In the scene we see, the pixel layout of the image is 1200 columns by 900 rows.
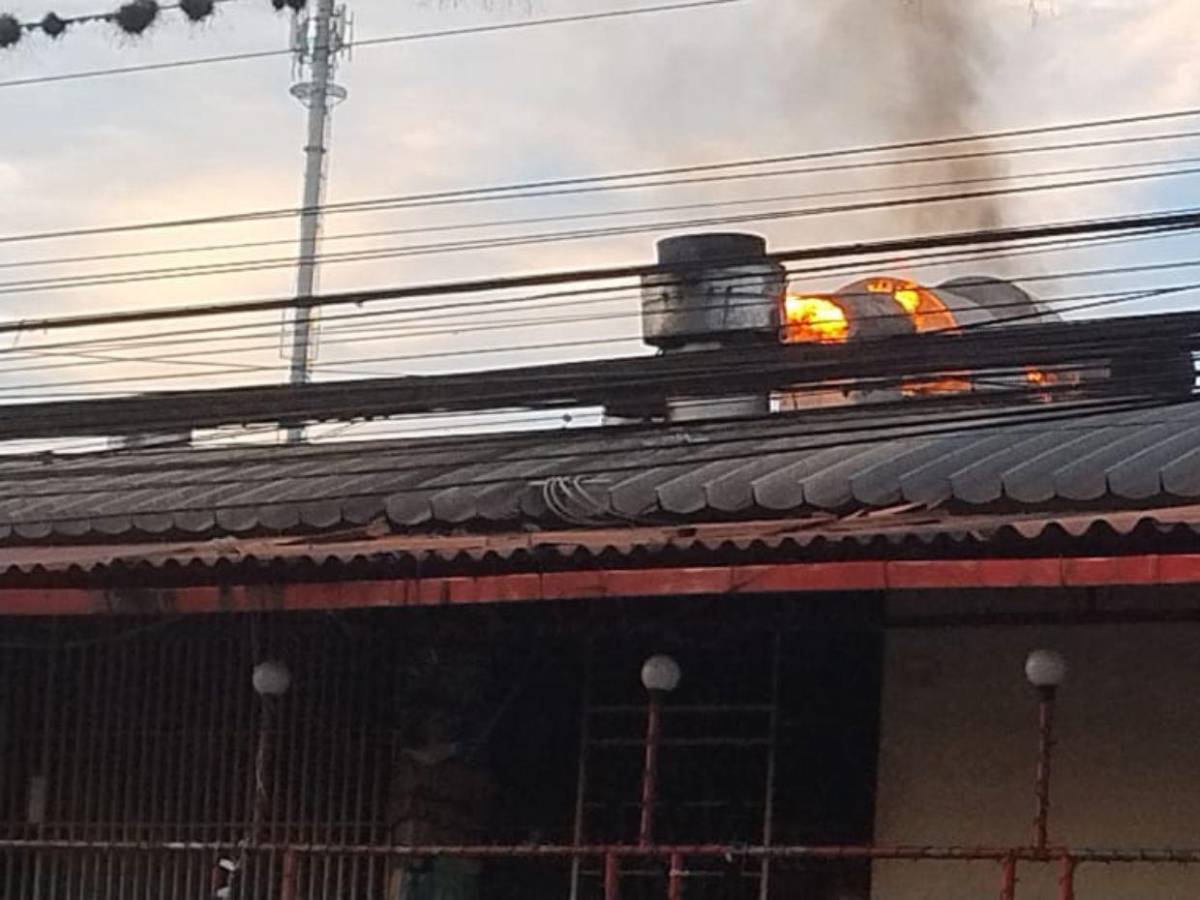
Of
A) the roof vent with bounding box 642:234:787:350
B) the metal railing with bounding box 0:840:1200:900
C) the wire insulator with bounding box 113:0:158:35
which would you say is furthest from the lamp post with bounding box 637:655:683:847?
the roof vent with bounding box 642:234:787:350

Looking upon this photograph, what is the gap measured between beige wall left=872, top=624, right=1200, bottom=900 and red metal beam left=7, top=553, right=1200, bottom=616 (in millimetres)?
1241

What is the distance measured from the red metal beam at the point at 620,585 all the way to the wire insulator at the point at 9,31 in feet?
14.3

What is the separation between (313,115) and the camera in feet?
77.5

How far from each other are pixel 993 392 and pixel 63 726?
518 centimetres

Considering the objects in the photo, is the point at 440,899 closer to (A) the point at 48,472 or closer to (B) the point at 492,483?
(B) the point at 492,483

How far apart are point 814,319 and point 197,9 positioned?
15.9ft

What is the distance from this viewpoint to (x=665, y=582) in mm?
8375

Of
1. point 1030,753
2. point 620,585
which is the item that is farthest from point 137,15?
point 1030,753

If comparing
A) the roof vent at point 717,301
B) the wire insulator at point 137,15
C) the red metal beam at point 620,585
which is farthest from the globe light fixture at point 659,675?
the roof vent at point 717,301

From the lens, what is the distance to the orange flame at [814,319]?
14352mm

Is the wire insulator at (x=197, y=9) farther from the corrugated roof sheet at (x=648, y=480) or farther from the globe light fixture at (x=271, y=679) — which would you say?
the globe light fixture at (x=271, y=679)

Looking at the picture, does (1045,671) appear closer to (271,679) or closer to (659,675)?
(659,675)

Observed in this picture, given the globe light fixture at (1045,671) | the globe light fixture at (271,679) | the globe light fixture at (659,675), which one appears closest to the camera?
the globe light fixture at (1045,671)

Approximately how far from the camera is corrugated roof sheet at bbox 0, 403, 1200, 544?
9734 mm
